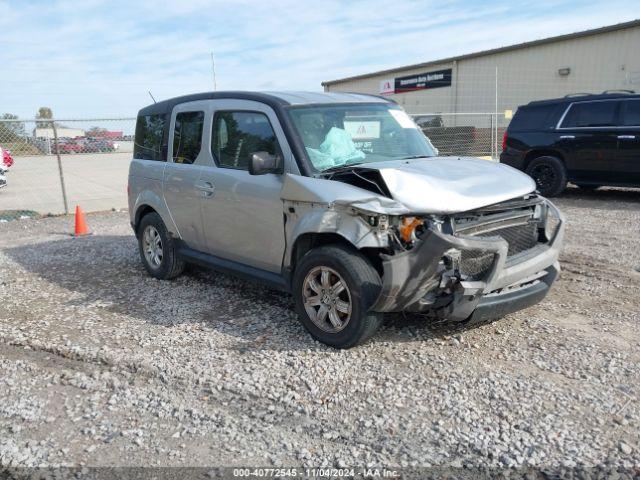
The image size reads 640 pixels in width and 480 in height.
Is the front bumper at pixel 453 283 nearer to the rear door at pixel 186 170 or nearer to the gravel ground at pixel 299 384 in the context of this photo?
the gravel ground at pixel 299 384

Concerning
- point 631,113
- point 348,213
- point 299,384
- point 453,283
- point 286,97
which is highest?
point 286,97

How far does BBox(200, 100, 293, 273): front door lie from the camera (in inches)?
185

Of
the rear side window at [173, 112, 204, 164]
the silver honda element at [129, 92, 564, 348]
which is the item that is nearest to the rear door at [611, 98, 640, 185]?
the silver honda element at [129, 92, 564, 348]

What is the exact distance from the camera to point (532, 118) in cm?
1138

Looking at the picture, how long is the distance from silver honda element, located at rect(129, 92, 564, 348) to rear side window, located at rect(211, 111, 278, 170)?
0.01 metres

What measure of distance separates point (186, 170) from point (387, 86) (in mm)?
27381

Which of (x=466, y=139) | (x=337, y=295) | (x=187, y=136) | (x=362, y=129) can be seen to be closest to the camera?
(x=337, y=295)

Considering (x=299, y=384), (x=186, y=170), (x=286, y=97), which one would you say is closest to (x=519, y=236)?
(x=299, y=384)

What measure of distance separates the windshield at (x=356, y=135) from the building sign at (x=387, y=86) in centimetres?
2678

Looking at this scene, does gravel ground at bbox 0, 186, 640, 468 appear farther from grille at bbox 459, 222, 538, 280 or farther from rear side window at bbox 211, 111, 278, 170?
rear side window at bbox 211, 111, 278, 170

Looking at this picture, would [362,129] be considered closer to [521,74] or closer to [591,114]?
[591,114]

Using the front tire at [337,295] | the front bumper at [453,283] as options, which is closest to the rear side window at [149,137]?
the front tire at [337,295]

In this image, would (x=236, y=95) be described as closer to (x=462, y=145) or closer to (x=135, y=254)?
(x=135, y=254)

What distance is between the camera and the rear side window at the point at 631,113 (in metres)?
10.0
